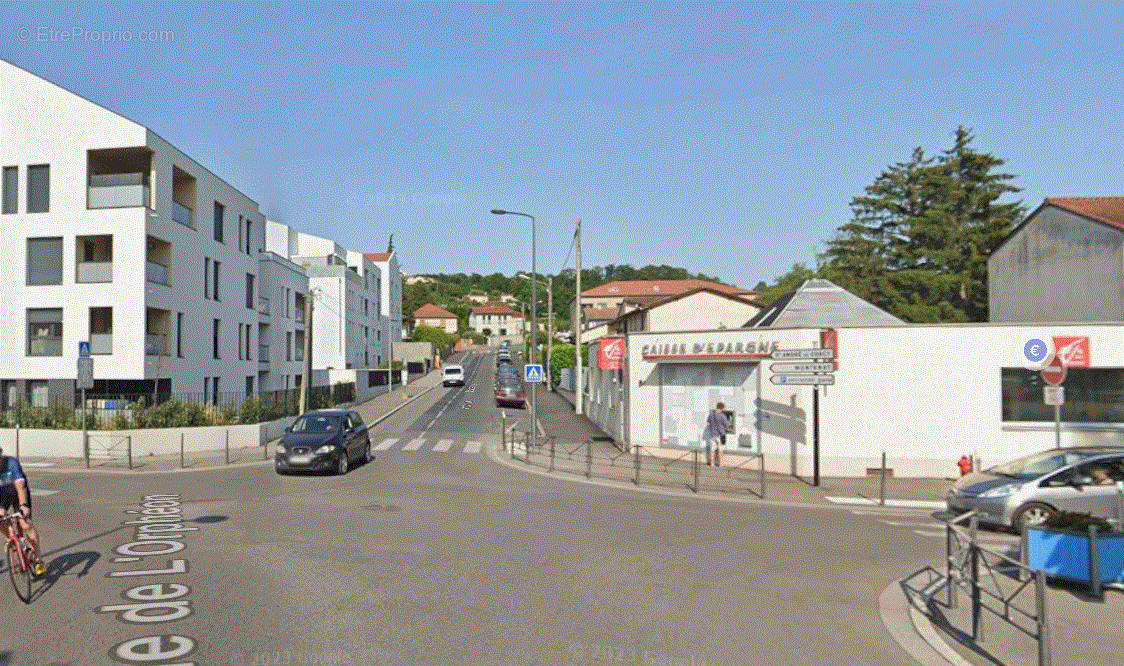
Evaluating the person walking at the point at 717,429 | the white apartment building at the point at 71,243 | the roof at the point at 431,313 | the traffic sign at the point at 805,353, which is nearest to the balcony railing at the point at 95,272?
the white apartment building at the point at 71,243

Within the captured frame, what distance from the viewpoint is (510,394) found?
4456 cm

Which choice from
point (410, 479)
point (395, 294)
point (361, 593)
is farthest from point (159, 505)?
point (395, 294)

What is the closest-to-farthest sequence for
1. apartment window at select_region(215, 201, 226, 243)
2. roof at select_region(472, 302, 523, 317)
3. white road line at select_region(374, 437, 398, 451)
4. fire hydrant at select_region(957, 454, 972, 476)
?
fire hydrant at select_region(957, 454, 972, 476)
white road line at select_region(374, 437, 398, 451)
apartment window at select_region(215, 201, 226, 243)
roof at select_region(472, 302, 523, 317)

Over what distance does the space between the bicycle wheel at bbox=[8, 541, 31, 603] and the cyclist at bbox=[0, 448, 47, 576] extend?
17 cm

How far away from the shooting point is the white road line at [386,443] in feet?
84.8

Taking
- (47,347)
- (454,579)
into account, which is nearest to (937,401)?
(454,579)

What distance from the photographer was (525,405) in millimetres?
46031

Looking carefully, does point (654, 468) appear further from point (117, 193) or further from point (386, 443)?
point (117, 193)

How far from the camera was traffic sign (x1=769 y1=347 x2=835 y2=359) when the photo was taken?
17341 mm

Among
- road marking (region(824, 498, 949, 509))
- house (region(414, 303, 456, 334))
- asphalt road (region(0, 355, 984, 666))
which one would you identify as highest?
house (region(414, 303, 456, 334))

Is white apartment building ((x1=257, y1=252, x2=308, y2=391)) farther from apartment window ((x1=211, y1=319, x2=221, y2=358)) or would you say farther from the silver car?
the silver car

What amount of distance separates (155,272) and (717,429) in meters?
22.0

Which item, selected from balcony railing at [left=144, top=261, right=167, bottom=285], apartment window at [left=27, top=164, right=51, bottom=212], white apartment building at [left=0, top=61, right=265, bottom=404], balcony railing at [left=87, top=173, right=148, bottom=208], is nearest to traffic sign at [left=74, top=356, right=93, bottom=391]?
white apartment building at [left=0, top=61, right=265, bottom=404]

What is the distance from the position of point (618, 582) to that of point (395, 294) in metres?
83.7
